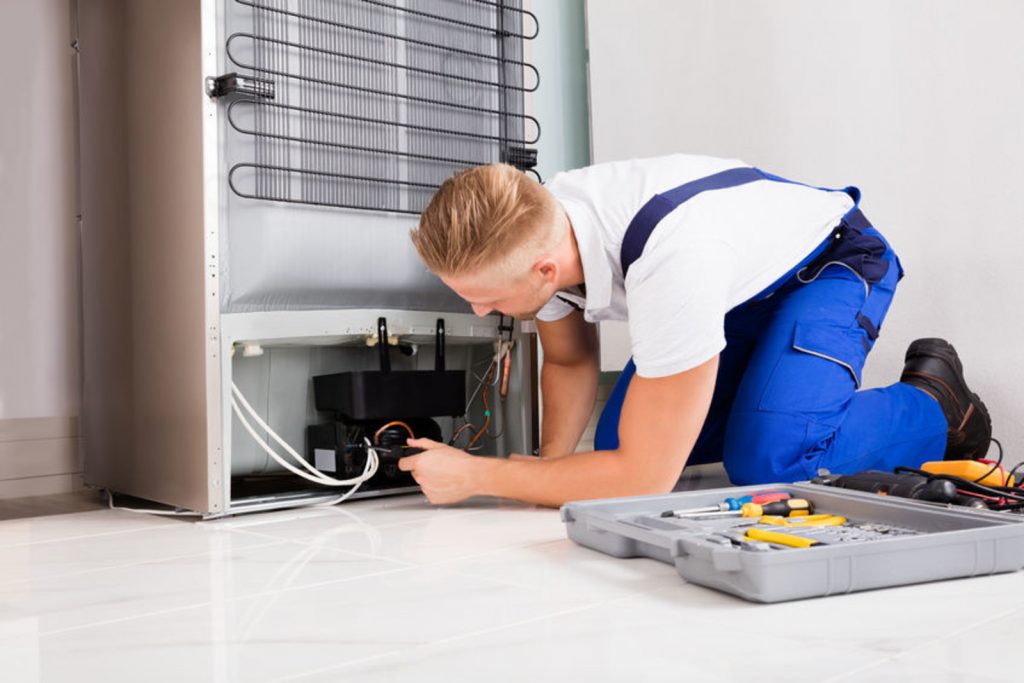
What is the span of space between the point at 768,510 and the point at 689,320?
0.29 meters

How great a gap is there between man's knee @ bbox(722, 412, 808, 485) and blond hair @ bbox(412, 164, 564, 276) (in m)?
0.57

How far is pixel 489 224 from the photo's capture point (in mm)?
1480

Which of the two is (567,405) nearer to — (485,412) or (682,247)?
(485,412)

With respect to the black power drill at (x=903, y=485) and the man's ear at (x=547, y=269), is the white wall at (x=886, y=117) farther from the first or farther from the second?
the man's ear at (x=547, y=269)

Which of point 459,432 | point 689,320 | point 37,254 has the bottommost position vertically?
point 459,432

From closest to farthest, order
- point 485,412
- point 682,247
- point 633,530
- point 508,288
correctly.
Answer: point 633,530 < point 682,247 < point 508,288 < point 485,412

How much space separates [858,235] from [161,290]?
1.34m

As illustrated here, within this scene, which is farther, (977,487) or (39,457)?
(39,457)

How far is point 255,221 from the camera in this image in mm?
1771

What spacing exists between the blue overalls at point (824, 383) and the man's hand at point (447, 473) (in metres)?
0.53

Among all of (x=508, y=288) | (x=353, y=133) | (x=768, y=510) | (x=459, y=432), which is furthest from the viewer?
(x=459, y=432)

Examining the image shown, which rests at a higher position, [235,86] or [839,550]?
[235,86]

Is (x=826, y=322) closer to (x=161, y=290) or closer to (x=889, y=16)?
(x=889, y=16)

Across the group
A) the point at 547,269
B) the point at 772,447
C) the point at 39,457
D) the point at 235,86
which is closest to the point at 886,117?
the point at 772,447
